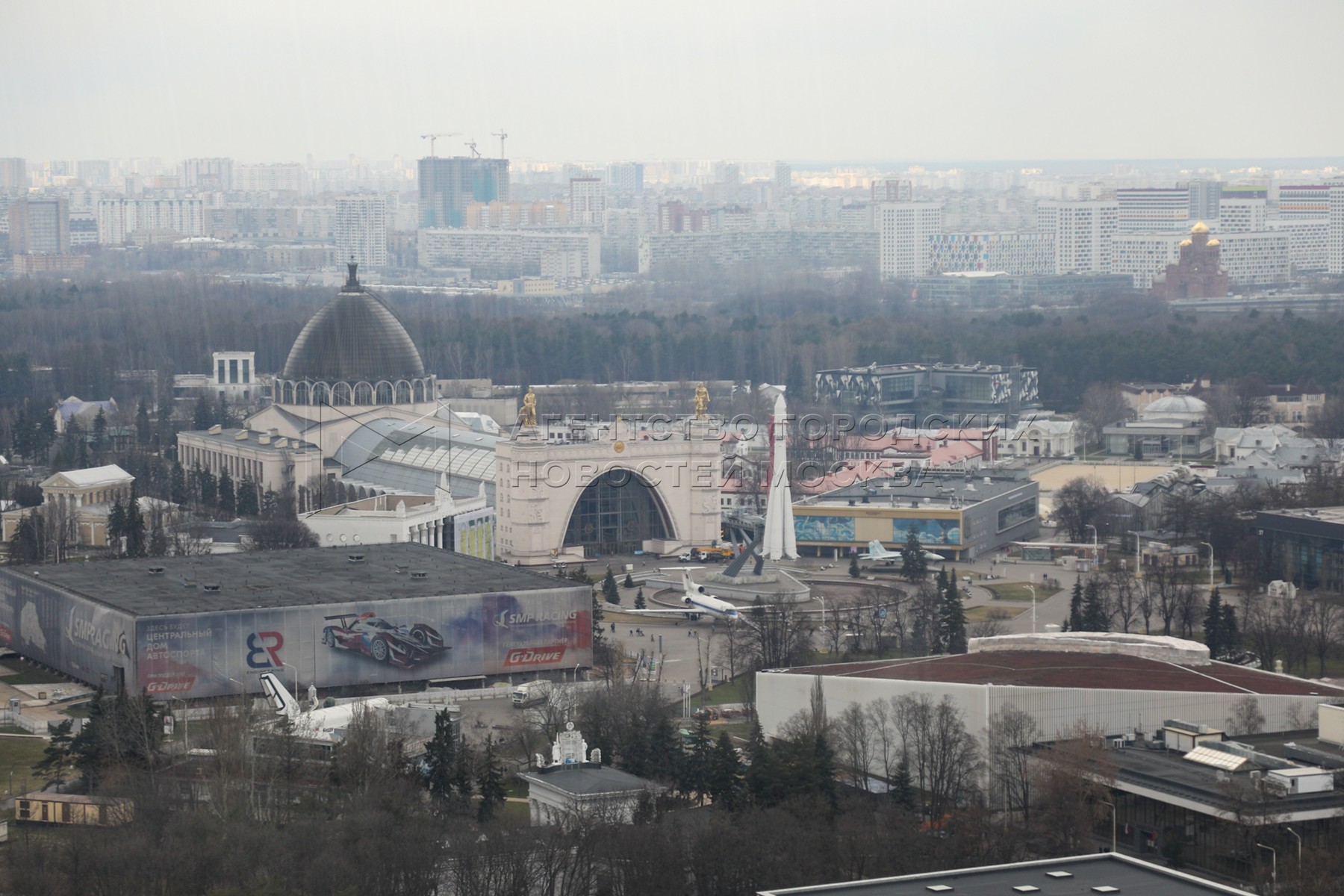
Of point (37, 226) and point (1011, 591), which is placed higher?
point (37, 226)

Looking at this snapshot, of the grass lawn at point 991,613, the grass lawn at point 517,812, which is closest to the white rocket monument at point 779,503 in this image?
the grass lawn at point 991,613

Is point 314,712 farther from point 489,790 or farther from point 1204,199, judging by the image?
point 1204,199

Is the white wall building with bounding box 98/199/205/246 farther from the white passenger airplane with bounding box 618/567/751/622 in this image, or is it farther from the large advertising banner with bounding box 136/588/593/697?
the large advertising banner with bounding box 136/588/593/697

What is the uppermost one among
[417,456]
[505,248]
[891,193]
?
[891,193]

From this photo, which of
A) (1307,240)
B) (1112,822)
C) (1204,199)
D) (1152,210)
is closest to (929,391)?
(1112,822)

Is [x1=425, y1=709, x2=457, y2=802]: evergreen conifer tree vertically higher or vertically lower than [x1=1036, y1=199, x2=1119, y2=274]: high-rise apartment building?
lower

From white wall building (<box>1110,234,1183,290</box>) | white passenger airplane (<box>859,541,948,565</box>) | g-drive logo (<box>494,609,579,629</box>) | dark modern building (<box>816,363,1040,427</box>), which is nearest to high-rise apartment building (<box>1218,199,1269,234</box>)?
white wall building (<box>1110,234,1183,290</box>)
